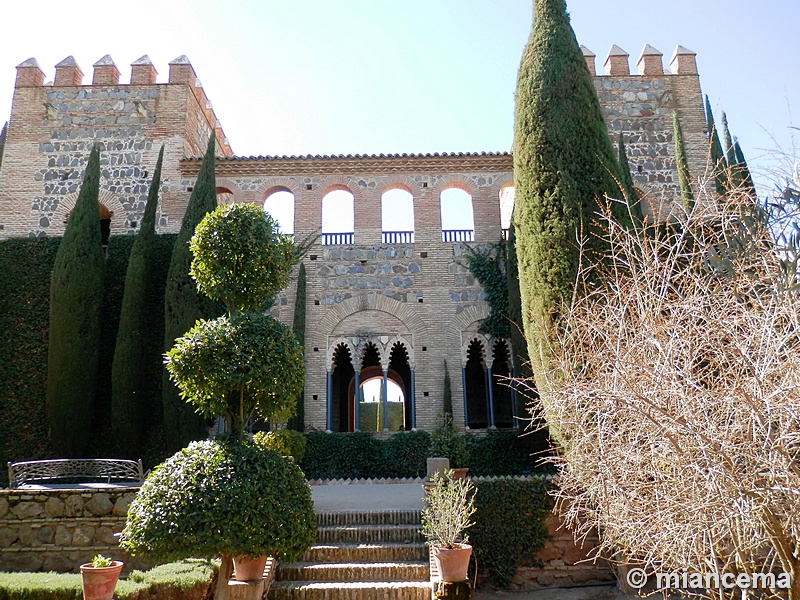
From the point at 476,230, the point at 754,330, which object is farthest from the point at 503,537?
the point at 476,230

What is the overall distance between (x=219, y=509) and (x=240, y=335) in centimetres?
164

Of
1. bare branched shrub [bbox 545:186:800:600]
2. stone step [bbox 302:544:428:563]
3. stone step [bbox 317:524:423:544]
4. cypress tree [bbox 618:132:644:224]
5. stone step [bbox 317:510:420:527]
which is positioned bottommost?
stone step [bbox 302:544:428:563]

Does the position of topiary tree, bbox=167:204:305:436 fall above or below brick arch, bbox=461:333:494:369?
below

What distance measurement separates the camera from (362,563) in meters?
7.52

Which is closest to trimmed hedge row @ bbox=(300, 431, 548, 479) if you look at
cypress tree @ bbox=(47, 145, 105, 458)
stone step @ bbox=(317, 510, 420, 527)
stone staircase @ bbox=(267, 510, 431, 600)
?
cypress tree @ bbox=(47, 145, 105, 458)

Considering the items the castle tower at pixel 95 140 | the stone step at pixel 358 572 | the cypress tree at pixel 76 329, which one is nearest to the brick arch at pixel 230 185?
the castle tower at pixel 95 140

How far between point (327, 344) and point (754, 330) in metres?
12.2

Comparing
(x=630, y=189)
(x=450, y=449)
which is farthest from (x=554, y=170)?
(x=450, y=449)

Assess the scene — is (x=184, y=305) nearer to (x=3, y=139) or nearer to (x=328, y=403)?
(x=328, y=403)

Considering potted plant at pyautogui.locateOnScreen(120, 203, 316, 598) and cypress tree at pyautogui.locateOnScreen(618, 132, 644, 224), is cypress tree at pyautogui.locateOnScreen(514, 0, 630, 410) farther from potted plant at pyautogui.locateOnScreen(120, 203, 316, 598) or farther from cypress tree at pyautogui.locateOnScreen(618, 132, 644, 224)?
potted plant at pyautogui.locateOnScreen(120, 203, 316, 598)

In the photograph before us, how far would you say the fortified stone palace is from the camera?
15328 millimetres

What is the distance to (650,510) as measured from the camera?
4500mm

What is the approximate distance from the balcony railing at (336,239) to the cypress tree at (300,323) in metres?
0.86

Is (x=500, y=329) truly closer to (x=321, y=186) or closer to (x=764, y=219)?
(x=321, y=186)
